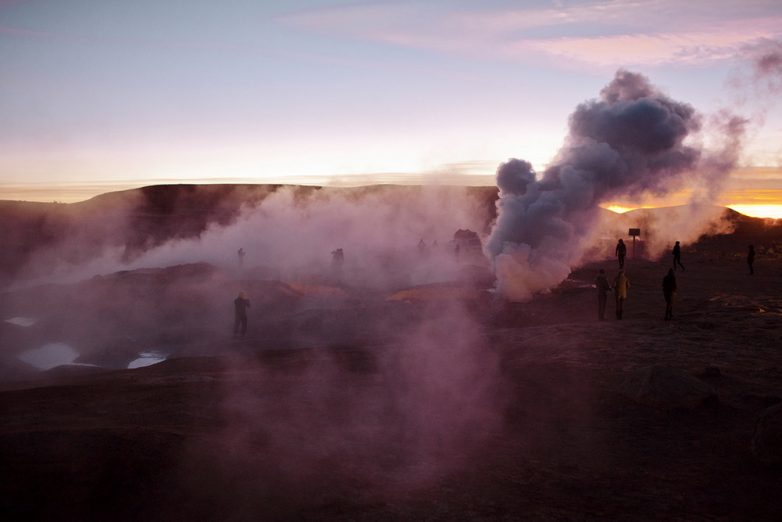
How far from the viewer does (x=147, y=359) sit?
1920cm

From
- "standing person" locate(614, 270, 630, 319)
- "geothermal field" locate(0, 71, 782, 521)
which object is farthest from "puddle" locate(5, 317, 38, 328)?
"standing person" locate(614, 270, 630, 319)

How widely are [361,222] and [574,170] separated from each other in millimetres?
33473

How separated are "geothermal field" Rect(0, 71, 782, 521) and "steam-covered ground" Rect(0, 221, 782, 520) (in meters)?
0.04

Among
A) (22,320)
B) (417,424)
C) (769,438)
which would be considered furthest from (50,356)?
(769,438)

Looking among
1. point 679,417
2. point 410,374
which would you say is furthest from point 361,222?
point 679,417

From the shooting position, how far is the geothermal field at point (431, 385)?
6.79 metres

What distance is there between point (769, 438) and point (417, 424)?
4900 millimetres

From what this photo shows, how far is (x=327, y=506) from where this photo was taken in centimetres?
660

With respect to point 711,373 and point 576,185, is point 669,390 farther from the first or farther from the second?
point 576,185

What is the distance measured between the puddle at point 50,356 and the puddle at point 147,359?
7.21 ft

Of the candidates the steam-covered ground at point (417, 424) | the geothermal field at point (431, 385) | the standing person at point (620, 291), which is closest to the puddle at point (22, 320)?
the geothermal field at point (431, 385)

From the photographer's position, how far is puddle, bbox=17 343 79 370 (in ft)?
64.5

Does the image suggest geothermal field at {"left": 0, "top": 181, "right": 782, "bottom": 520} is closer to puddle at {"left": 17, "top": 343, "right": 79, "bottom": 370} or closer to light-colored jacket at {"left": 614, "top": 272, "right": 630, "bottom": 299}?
puddle at {"left": 17, "top": 343, "right": 79, "bottom": 370}

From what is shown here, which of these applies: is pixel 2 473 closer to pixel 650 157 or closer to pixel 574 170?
pixel 574 170
